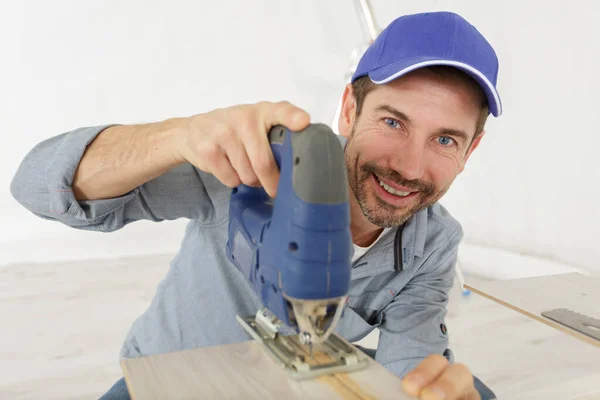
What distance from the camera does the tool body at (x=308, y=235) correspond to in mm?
720

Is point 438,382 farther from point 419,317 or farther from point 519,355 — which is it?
point 519,355

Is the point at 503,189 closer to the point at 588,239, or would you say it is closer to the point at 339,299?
the point at 588,239

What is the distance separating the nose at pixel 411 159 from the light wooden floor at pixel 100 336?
1218mm

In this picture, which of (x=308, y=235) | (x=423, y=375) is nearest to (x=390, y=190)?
(x=423, y=375)

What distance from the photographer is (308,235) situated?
2.39 ft

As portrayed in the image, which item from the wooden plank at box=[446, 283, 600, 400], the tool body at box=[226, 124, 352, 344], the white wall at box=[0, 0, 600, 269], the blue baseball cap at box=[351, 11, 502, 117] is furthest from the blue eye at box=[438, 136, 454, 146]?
the white wall at box=[0, 0, 600, 269]

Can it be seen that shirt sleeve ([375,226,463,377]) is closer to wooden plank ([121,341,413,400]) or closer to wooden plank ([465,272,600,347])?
wooden plank ([465,272,600,347])

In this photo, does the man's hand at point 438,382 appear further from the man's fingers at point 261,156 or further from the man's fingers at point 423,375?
the man's fingers at point 261,156

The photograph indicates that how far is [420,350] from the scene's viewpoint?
1356mm

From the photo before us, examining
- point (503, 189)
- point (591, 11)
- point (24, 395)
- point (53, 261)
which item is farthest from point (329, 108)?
point (24, 395)

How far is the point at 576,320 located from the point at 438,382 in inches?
25.5

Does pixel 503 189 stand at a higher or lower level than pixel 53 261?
higher

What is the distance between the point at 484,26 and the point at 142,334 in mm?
2754

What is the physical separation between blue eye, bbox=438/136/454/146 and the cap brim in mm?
117
